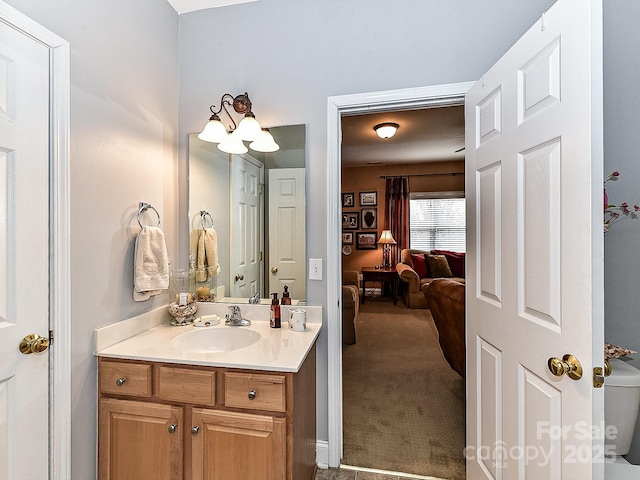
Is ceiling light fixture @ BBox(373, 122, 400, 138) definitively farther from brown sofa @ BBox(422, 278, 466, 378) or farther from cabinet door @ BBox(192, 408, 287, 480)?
cabinet door @ BBox(192, 408, 287, 480)

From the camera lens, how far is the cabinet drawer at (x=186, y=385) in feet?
4.33

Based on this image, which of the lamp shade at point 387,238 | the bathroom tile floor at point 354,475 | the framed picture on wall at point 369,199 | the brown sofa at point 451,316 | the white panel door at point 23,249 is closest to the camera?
the white panel door at point 23,249

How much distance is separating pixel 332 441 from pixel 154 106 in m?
2.09

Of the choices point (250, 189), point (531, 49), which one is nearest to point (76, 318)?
point (250, 189)

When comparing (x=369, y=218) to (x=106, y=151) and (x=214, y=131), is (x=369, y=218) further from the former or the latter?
(x=106, y=151)

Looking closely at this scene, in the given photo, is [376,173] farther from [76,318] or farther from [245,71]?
[76,318]

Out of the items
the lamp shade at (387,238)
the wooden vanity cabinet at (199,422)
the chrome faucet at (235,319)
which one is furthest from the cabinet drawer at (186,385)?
the lamp shade at (387,238)

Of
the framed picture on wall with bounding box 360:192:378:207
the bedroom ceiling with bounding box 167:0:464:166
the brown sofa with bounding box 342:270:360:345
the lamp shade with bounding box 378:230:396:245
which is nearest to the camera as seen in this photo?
the brown sofa with bounding box 342:270:360:345

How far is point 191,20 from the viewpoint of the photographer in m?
1.98

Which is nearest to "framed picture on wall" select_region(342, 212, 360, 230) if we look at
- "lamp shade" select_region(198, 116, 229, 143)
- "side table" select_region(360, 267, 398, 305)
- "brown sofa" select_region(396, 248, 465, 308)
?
"side table" select_region(360, 267, 398, 305)

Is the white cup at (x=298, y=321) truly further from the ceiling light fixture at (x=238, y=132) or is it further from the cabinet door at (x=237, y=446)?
the ceiling light fixture at (x=238, y=132)

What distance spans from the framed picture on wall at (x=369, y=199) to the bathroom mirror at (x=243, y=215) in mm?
4836

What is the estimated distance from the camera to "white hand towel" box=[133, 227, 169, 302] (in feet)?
5.32

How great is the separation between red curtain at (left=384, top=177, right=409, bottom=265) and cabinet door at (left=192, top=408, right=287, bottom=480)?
5394mm
